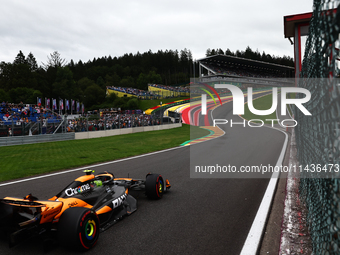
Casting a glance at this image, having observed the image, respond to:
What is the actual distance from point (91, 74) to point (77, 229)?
390 ft

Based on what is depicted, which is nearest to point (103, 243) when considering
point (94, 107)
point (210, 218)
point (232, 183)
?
point (210, 218)

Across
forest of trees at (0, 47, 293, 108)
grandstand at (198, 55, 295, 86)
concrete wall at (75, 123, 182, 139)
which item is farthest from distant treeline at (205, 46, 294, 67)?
concrete wall at (75, 123, 182, 139)

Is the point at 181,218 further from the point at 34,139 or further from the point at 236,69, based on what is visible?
the point at 236,69

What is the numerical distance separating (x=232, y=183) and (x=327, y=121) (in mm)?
4798

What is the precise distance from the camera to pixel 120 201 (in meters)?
4.46

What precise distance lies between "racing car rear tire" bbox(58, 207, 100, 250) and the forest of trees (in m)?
67.8

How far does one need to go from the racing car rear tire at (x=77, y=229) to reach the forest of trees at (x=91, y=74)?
222ft

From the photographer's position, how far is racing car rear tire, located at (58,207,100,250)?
3.18 metres

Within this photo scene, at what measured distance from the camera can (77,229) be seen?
A: 3174mm

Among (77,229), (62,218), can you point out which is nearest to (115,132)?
(62,218)

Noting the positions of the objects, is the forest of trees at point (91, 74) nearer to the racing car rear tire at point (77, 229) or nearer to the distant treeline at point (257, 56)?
the distant treeline at point (257, 56)

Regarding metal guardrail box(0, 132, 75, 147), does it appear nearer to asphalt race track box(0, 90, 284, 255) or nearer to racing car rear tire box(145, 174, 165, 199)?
asphalt race track box(0, 90, 284, 255)

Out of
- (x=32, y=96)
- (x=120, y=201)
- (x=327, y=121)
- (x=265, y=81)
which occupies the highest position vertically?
(x=265, y=81)

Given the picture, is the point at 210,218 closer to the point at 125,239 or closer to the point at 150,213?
the point at 150,213
